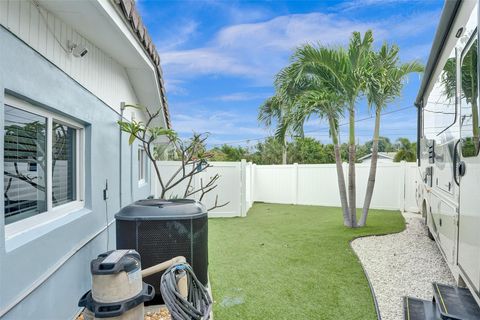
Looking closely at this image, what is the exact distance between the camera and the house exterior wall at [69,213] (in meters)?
2.22

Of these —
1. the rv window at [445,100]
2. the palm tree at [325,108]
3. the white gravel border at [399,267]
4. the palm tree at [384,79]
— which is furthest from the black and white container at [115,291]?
the palm tree at [384,79]

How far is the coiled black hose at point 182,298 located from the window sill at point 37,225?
3.72 ft

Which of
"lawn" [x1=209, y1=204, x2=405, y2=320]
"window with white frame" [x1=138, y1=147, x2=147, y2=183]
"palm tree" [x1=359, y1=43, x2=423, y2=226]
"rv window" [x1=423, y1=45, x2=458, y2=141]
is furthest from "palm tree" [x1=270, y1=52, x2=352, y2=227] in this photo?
"window with white frame" [x1=138, y1=147, x2=147, y2=183]

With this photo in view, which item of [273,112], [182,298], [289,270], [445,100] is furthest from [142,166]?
[445,100]

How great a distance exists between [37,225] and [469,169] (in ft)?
12.8

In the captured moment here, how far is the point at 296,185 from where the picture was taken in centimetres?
1306

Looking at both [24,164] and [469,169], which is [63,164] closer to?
[24,164]

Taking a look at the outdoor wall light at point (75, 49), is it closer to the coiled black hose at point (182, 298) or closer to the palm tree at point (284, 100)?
the coiled black hose at point (182, 298)

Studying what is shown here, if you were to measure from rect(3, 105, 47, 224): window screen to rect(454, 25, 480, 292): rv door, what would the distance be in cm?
370

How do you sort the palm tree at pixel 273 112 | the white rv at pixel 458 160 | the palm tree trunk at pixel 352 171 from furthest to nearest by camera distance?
1. the palm tree at pixel 273 112
2. the palm tree trunk at pixel 352 171
3. the white rv at pixel 458 160

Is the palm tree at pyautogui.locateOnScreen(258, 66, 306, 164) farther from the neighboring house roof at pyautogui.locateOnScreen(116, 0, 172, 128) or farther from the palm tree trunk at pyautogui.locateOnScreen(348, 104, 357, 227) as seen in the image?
the neighboring house roof at pyautogui.locateOnScreen(116, 0, 172, 128)

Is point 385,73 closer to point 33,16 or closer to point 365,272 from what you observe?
point 365,272

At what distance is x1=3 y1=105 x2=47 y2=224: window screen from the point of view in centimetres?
244

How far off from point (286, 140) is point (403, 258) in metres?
4.39
